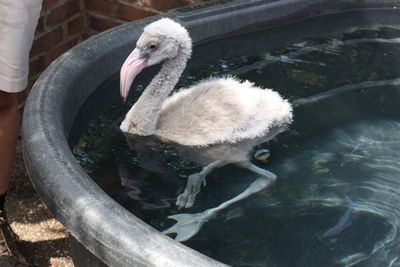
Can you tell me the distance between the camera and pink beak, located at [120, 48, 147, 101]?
2.56m

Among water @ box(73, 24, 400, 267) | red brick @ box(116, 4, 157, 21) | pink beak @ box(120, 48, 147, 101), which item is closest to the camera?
water @ box(73, 24, 400, 267)

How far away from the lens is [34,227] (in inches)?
121

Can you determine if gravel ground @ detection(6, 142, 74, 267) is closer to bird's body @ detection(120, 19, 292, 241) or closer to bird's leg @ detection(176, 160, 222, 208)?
bird's body @ detection(120, 19, 292, 241)

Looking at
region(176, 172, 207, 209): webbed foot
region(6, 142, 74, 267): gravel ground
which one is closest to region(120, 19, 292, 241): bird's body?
region(176, 172, 207, 209): webbed foot

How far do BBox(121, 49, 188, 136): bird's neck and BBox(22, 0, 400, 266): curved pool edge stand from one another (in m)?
0.22

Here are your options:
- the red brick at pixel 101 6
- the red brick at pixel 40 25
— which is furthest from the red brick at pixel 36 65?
the red brick at pixel 101 6

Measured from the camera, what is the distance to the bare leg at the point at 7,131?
2617 mm

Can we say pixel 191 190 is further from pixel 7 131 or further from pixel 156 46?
pixel 7 131

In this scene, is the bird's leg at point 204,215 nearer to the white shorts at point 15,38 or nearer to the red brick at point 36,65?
the white shorts at point 15,38

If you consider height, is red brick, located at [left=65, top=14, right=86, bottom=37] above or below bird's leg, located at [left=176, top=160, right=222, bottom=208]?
below

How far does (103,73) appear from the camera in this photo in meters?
2.84

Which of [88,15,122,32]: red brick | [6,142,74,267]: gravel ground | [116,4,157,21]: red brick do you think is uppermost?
[116,4,157,21]: red brick

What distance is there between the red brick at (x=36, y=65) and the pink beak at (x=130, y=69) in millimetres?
1191

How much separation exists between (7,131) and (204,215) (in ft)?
3.13
